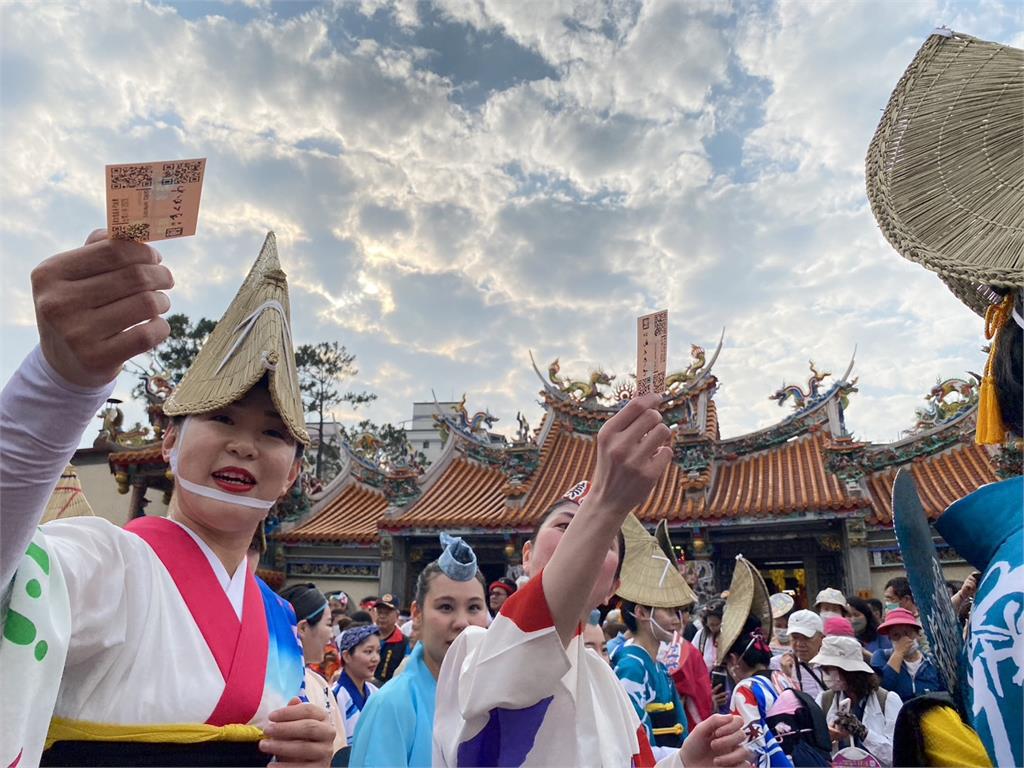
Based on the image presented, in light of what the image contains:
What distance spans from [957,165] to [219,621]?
93.6 inches

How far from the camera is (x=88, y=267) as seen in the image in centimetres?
110

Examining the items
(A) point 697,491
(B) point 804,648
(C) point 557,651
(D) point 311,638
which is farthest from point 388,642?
(A) point 697,491

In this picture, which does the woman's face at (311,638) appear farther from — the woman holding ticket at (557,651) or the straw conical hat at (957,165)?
the straw conical hat at (957,165)

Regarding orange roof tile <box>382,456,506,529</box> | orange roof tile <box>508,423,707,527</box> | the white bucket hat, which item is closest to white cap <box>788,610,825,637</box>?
the white bucket hat

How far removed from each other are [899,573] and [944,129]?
38.1 ft

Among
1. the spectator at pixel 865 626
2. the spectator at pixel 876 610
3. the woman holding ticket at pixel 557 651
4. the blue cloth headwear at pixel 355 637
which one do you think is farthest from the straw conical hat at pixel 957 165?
the spectator at pixel 876 610

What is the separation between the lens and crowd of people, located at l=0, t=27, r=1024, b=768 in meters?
1.11

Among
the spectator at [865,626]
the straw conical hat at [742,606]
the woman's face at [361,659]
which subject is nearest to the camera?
the woman's face at [361,659]

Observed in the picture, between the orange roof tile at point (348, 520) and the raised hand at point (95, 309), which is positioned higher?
the orange roof tile at point (348, 520)

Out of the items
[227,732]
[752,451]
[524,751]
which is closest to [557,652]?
[524,751]

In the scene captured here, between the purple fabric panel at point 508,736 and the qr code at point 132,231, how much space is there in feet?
4.17

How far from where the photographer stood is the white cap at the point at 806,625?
5969 mm

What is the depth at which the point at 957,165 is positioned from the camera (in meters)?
1.73

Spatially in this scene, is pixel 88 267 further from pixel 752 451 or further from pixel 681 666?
pixel 752 451
